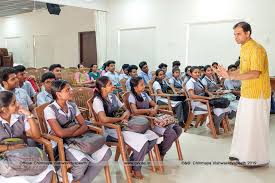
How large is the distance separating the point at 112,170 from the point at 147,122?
656mm

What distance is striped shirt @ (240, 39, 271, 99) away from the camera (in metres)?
2.82

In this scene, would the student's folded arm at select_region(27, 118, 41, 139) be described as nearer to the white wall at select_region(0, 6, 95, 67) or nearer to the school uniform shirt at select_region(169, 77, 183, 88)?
the school uniform shirt at select_region(169, 77, 183, 88)

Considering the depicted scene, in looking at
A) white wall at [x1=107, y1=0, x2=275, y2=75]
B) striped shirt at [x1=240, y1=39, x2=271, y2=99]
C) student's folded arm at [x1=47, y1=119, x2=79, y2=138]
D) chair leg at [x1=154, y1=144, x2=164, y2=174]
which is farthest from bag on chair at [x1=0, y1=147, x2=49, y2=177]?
white wall at [x1=107, y1=0, x2=275, y2=75]

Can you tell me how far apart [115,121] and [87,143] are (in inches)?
21.2

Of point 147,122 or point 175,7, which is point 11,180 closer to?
point 147,122

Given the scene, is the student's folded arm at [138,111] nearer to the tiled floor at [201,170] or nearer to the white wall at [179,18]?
the tiled floor at [201,170]

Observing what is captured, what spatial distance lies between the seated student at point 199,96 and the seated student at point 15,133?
8.81 ft

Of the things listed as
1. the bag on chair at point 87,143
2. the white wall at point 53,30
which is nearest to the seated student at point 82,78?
the white wall at point 53,30

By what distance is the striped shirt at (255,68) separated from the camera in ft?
9.25

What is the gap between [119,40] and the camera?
29.2 ft

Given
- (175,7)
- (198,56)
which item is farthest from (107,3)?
(198,56)

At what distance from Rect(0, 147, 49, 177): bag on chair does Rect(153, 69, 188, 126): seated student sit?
116 inches

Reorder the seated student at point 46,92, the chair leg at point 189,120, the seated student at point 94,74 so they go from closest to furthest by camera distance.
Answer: the seated student at point 46,92, the chair leg at point 189,120, the seated student at point 94,74

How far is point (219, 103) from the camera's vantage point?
4156mm
